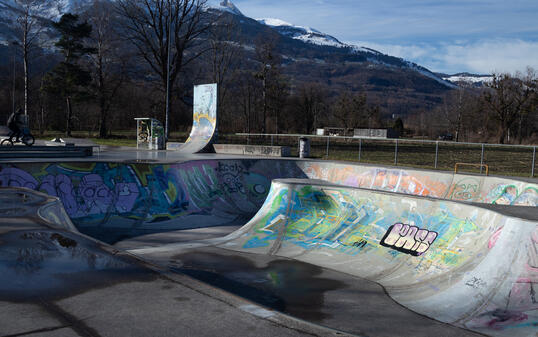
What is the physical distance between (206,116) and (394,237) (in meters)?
18.1

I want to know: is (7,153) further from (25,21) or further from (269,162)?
(25,21)

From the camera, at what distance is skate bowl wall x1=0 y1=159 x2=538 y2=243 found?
13.3 meters

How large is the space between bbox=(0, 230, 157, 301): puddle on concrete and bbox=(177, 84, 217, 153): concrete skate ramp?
19.0 metres

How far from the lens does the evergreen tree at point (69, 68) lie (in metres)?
38.0

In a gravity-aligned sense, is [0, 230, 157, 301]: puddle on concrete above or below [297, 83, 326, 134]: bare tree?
below

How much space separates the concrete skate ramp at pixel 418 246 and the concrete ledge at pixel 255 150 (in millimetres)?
10343

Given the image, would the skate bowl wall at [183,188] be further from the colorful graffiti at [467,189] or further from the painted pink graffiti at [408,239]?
the painted pink graffiti at [408,239]

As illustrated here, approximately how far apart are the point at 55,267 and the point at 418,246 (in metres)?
6.68

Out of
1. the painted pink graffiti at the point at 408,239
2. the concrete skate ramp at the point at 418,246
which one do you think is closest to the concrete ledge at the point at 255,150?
the concrete skate ramp at the point at 418,246

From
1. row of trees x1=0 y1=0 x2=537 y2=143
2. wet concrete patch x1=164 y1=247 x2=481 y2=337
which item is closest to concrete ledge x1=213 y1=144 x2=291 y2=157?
row of trees x1=0 y1=0 x2=537 y2=143

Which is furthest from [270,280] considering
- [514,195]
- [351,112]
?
[351,112]

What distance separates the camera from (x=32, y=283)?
4016 mm

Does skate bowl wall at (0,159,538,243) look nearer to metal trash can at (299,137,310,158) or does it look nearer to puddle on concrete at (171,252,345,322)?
puddle on concrete at (171,252,345,322)

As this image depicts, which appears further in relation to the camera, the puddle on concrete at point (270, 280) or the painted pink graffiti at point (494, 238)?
the puddle on concrete at point (270, 280)
